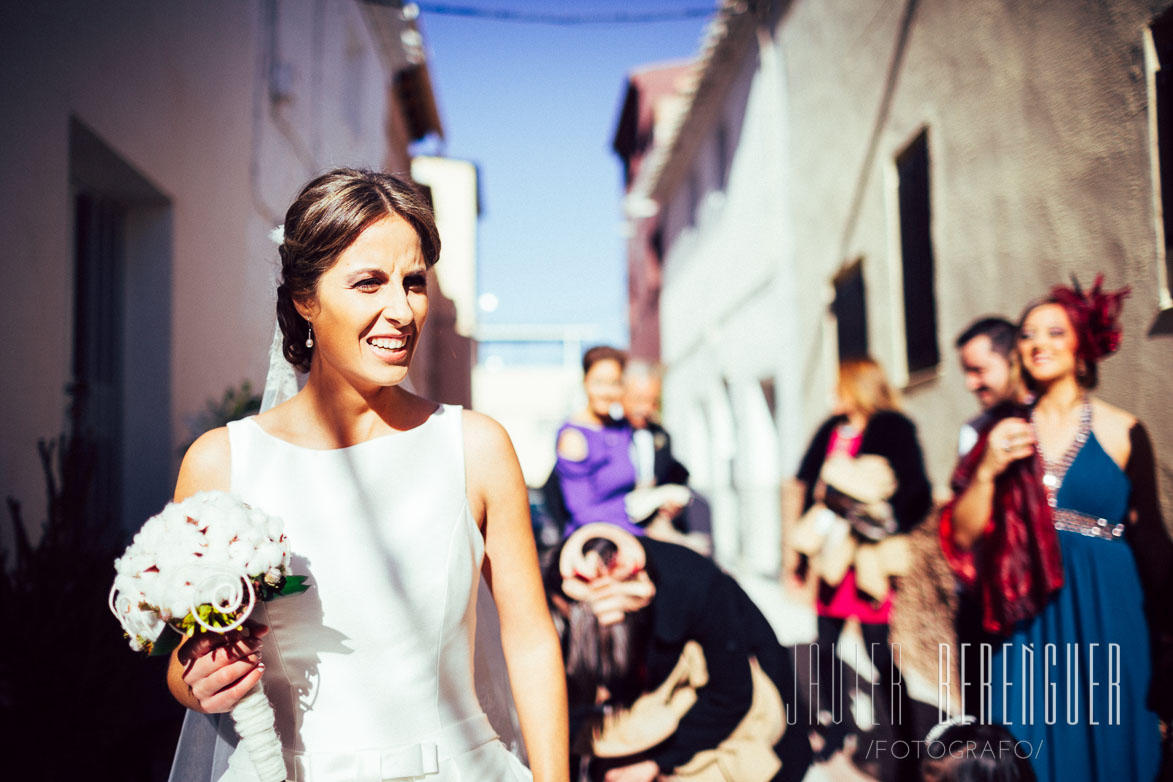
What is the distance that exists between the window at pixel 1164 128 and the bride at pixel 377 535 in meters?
3.09

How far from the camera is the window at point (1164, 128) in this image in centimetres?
357

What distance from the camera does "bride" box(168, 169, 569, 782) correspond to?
1.64 metres

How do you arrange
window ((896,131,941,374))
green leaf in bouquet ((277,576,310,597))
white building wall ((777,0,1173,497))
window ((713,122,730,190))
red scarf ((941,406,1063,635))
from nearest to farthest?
green leaf in bouquet ((277,576,310,597)), red scarf ((941,406,1063,635)), white building wall ((777,0,1173,497)), window ((896,131,941,374)), window ((713,122,730,190))

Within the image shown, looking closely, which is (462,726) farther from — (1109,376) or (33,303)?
(1109,376)

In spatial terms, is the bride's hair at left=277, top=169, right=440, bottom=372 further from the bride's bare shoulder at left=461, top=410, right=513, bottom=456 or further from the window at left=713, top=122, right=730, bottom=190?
the window at left=713, top=122, right=730, bottom=190

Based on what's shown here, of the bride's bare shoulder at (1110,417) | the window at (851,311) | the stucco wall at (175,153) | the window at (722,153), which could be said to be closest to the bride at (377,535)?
the stucco wall at (175,153)

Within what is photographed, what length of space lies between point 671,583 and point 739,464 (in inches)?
402

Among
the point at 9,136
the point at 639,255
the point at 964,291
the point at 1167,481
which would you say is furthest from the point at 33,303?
the point at 639,255

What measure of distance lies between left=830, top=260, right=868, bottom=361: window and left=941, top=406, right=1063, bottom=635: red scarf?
4846 millimetres

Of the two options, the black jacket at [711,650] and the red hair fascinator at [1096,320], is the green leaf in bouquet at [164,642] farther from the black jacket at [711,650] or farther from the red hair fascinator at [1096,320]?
the red hair fascinator at [1096,320]

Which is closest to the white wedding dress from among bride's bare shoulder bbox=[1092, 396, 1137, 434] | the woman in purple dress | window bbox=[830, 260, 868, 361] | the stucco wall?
the stucco wall

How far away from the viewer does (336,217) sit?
163 cm

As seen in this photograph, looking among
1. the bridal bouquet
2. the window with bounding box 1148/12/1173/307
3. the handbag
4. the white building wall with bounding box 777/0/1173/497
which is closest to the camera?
the bridal bouquet

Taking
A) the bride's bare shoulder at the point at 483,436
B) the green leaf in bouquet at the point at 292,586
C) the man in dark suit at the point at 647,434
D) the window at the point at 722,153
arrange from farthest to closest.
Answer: the window at the point at 722,153 < the man in dark suit at the point at 647,434 < the bride's bare shoulder at the point at 483,436 < the green leaf in bouquet at the point at 292,586
